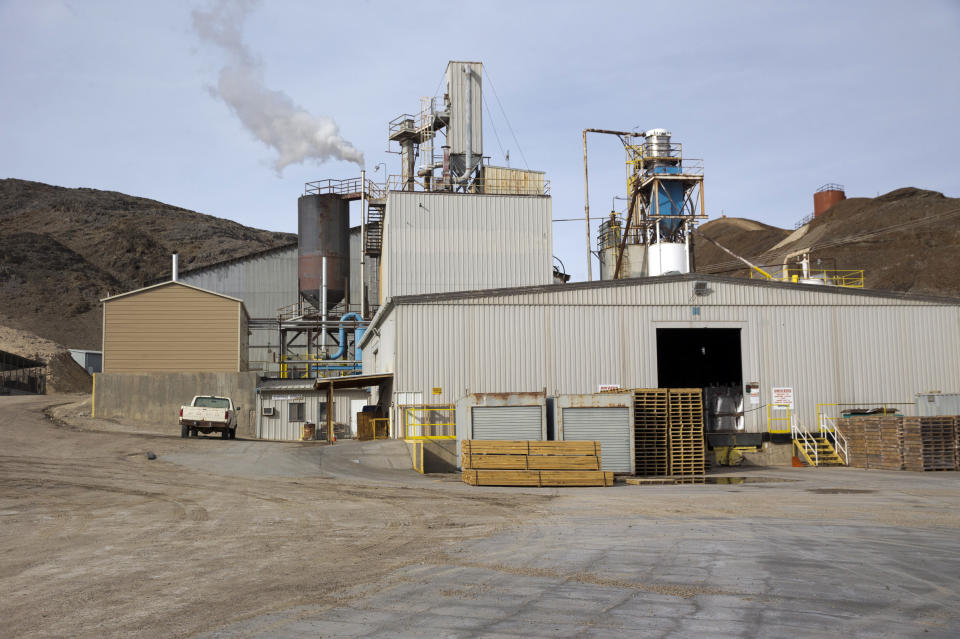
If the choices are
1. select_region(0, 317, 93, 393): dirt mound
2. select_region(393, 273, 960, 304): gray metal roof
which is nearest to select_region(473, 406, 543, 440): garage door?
select_region(393, 273, 960, 304): gray metal roof

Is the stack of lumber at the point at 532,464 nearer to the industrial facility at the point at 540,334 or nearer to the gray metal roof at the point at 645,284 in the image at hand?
the industrial facility at the point at 540,334

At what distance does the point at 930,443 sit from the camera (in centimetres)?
2648

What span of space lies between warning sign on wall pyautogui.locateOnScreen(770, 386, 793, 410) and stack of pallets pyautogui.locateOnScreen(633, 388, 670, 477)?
7.79 metres

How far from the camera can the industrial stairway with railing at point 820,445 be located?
30188mm

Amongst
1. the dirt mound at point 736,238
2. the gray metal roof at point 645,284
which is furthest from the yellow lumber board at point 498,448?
the dirt mound at point 736,238

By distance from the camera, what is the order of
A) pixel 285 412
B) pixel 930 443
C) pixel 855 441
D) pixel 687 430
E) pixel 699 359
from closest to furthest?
pixel 687 430 → pixel 930 443 → pixel 855 441 → pixel 285 412 → pixel 699 359

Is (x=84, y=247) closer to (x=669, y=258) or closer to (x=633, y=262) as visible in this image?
(x=633, y=262)

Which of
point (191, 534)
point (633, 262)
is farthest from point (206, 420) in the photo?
point (633, 262)

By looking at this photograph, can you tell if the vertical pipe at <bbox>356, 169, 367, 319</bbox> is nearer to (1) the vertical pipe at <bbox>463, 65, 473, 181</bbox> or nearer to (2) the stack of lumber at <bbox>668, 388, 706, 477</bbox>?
(1) the vertical pipe at <bbox>463, 65, 473, 181</bbox>

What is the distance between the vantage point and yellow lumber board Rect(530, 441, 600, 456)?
2220 cm

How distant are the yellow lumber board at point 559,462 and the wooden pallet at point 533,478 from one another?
5.6 inches

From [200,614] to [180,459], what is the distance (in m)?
18.0

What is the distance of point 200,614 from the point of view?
25.1ft

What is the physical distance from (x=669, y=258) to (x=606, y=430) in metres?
23.6
